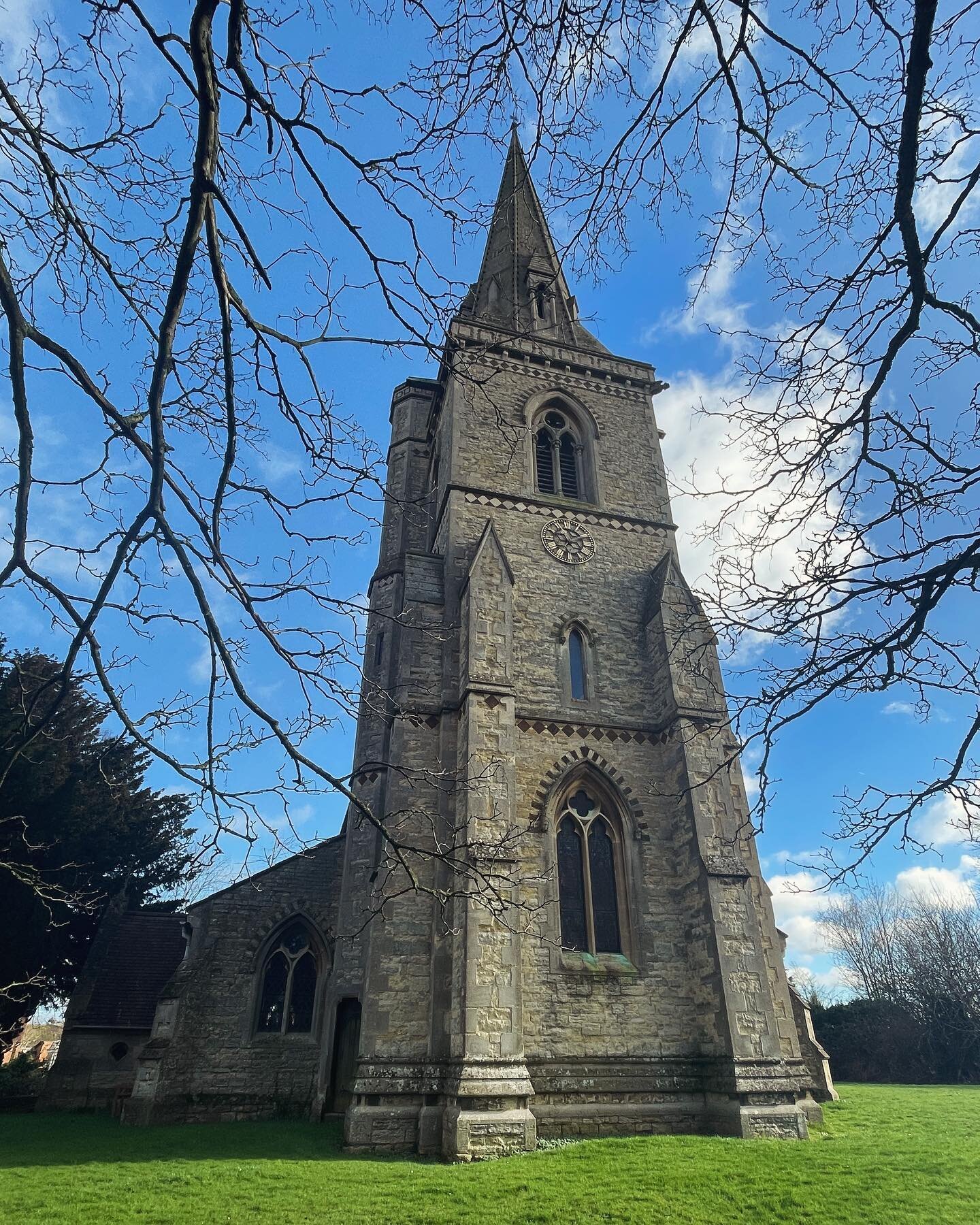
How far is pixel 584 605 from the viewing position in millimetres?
15328

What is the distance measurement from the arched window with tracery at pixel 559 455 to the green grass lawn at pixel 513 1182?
12936 millimetres

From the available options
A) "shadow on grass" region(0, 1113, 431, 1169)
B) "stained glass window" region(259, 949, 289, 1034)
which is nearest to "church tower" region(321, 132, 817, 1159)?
"shadow on grass" region(0, 1113, 431, 1169)

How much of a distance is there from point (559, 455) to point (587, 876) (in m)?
10.1

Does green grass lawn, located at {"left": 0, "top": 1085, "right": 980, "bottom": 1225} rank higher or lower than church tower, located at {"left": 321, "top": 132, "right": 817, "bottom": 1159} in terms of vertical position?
lower

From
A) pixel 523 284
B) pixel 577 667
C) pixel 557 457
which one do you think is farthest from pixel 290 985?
pixel 523 284

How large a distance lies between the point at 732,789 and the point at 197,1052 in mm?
10544

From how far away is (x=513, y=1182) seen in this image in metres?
7.53

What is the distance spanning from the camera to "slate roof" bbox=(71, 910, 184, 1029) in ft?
55.4

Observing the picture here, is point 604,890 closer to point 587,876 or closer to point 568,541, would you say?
point 587,876

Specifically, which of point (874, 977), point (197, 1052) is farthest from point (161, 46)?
point (874, 977)

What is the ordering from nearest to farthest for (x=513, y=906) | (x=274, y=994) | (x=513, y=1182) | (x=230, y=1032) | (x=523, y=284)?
(x=513, y=1182) → (x=513, y=906) → (x=230, y=1032) → (x=274, y=994) → (x=523, y=284)

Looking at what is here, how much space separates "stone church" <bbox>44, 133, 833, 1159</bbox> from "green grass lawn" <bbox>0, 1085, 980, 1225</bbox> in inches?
46.7

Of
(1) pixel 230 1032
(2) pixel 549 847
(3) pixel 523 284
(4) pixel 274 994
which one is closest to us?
(2) pixel 549 847

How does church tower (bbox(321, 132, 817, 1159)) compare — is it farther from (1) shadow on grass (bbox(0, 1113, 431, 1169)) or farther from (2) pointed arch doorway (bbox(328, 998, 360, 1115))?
(1) shadow on grass (bbox(0, 1113, 431, 1169))
